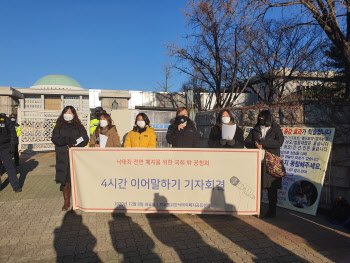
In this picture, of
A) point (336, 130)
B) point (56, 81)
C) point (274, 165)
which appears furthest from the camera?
point (56, 81)

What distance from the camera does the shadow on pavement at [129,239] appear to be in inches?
126

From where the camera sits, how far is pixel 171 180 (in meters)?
4.37

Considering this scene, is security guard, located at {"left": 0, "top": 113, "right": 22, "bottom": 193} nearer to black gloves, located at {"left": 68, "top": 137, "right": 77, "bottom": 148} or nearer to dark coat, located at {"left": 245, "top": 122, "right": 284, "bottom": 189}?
black gloves, located at {"left": 68, "top": 137, "right": 77, "bottom": 148}

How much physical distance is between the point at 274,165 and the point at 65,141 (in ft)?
11.6

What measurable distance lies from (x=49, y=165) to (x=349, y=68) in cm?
968

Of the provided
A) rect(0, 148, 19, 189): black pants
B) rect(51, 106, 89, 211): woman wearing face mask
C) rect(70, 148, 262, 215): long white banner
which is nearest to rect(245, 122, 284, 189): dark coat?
rect(70, 148, 262, 215): long white banner

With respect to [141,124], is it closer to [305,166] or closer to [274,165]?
[274,165]

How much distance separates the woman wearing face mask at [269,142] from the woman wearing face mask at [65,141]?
3088mm

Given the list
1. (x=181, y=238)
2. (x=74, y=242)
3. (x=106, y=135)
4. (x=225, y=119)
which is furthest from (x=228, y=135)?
(x=74, y=242)

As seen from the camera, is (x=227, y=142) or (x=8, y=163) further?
(x=8, y=163)

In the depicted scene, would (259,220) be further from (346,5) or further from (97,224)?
(346,5)

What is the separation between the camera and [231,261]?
3.09m

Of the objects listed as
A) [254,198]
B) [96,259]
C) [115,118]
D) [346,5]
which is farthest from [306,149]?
[115,118]

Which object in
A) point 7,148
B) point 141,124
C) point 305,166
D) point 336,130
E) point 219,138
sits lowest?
point 305,166
